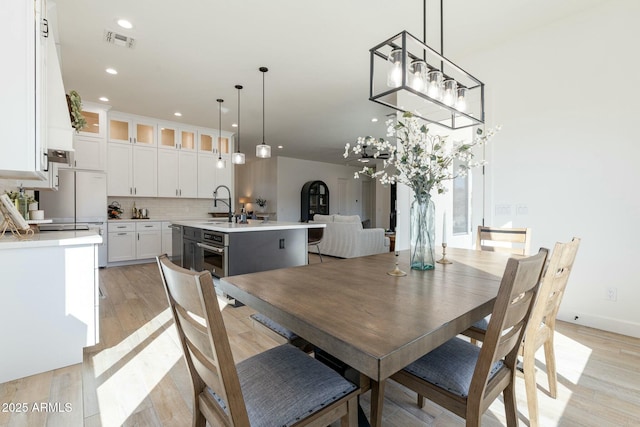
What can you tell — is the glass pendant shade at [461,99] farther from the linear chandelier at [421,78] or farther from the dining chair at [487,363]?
the dining chair at [487,363]

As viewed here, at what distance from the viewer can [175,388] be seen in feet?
5.71

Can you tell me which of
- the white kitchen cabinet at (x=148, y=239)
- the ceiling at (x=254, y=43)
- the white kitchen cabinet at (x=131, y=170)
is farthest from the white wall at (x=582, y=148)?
the white kitchen cabinet at (x=131, y=170)

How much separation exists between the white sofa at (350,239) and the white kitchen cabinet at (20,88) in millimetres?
4606

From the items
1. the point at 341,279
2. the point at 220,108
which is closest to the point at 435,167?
the point at 341,279

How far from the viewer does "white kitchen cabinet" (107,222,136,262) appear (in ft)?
16.9

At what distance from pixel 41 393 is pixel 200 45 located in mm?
3211

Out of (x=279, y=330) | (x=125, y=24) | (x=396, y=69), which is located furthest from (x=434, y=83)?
(x=125, y=24)

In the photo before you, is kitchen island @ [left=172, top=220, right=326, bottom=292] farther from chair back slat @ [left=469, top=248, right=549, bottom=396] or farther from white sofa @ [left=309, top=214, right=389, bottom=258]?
chair back slat @ [left=469, top=248, right=549, bottom=396]

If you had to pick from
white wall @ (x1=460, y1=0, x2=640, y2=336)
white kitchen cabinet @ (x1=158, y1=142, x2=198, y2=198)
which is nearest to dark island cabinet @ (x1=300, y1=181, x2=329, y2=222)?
white kitchen cabinet @ (x1=158, y1=142, x2=198, y2=198)

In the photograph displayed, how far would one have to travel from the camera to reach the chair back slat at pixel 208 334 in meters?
0.68

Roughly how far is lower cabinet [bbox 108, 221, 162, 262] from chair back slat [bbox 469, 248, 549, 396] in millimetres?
5902

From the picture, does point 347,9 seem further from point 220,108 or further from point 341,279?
point 220,108

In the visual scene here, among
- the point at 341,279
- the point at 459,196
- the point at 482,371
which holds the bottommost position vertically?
the point at 482,371

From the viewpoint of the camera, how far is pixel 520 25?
281cm
